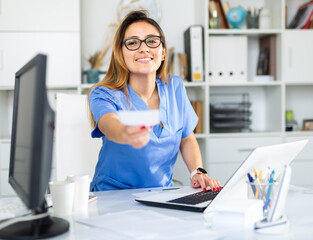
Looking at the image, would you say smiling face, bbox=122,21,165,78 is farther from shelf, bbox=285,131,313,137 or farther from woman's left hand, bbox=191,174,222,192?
shelf, bbox=285,131,313,137

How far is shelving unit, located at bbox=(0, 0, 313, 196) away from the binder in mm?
46

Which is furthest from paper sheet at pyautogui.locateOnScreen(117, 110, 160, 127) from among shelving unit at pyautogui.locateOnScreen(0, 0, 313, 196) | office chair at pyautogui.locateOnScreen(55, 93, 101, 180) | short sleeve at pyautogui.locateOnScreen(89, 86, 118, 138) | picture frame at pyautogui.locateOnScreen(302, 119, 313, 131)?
picture frame at pyautogui.locateOnScreen(302, 119, 313, 131)

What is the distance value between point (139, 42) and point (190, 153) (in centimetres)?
55

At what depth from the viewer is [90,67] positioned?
3.49 meters

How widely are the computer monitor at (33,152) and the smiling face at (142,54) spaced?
0.65m

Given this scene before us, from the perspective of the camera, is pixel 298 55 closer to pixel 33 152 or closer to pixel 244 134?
pixel 244 134

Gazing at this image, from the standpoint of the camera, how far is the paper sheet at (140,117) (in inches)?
36.4

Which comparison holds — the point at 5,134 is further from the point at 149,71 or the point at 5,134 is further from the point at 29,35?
the point at 149,71

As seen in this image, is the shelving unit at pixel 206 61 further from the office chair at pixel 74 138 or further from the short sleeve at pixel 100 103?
the short sleeve at pixel 100 103

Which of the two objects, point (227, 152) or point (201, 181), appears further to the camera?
point (227, 152)

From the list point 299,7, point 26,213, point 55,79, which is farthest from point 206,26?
point 26,213

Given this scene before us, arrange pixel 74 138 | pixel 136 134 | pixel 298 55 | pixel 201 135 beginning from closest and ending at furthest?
pixel 136 134 < pixel 74 138 < pixel 201 135 < pixel 298 55

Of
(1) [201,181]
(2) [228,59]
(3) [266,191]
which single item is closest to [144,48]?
(1) [201,181]

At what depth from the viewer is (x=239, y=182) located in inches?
49.8
